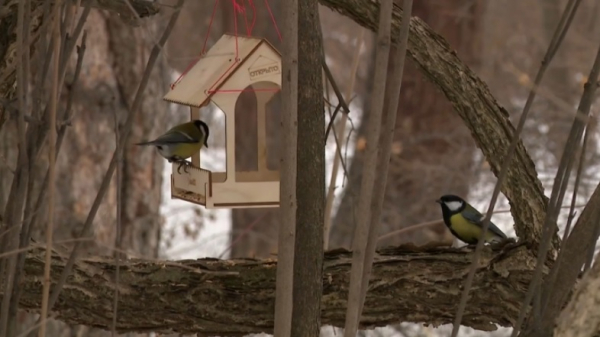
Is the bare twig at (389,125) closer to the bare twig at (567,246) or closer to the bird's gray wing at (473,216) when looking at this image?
the bare twig at (567,246)

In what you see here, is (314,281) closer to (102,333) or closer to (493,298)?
(493,298)

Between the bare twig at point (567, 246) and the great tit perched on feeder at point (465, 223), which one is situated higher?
the bare twig at point (567, 246)

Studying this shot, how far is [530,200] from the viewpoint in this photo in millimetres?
2350

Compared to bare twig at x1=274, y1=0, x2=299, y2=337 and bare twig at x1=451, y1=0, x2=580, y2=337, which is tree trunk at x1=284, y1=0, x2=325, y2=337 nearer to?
bare twig at x1=274, y1=0, x2=299, y2=337

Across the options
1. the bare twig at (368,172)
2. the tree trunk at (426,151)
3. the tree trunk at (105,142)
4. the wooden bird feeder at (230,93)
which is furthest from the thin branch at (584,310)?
Result: the tree trunk at (426,151)

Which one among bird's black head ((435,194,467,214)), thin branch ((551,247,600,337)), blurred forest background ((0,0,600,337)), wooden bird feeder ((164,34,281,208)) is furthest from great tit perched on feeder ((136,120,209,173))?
thin branch ((551,247,600,337))

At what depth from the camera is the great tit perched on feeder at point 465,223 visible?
9.29 ft

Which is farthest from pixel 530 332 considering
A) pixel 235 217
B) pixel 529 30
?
pixel 529 30

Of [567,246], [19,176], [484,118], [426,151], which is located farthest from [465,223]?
[426,151]

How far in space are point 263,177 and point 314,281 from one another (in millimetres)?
944

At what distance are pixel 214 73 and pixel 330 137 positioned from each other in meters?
4.27

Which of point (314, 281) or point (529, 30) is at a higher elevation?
point (529, 30)

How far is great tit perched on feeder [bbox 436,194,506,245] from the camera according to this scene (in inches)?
111

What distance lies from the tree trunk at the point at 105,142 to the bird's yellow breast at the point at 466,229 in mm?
1738
